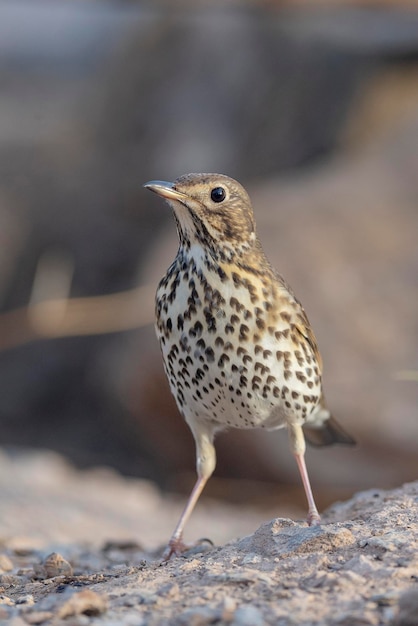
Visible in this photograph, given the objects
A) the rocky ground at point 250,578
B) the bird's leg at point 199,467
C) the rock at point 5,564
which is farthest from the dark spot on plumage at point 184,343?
the rock at point 5,564

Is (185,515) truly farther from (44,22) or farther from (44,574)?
(44,22)

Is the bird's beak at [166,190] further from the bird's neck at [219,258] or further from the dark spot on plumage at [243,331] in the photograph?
the dark spot on plumage at [243,331]

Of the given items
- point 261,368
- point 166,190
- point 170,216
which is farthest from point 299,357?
point 170,216

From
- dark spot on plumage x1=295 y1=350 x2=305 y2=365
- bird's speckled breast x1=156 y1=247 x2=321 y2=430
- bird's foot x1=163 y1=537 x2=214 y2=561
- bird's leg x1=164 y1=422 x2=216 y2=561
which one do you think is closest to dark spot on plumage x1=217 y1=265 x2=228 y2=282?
bird's speckled breast x1=156 y1=247 x2=321 y2=430

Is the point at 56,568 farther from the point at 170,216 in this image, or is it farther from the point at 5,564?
the point at 170,216

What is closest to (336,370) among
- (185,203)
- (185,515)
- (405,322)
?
(405,322)
